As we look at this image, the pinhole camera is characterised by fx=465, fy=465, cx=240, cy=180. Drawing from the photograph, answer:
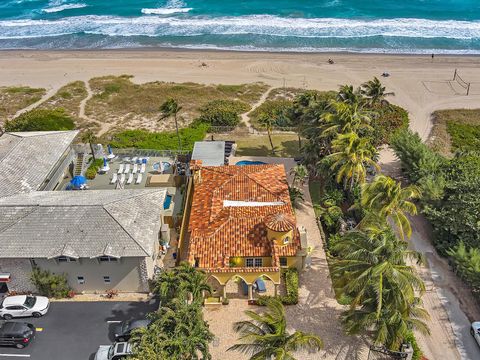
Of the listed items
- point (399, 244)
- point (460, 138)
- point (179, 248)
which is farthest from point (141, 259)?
point (460, 138)

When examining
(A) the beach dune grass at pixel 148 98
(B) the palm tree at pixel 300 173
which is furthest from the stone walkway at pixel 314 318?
(A) the beach dune grass at pixel 148 98

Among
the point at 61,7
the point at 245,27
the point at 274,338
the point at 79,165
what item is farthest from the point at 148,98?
the point at 61,7

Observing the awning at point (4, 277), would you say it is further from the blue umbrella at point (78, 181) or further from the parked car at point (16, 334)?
the blue umbrella at point (78, 181)

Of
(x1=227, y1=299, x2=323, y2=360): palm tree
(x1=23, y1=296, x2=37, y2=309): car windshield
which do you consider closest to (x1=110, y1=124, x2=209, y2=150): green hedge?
(x1=23, y1=296, x2=37, y2=309): car windshield

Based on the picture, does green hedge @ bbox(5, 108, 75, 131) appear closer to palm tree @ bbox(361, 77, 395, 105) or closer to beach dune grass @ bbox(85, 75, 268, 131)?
beach dune grass @ bbox(85, 75, 268, 131)

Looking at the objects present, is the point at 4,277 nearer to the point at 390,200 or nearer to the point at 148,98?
the point at 390,200

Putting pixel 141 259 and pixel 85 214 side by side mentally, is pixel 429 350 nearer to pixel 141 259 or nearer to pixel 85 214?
pixel 141 259
